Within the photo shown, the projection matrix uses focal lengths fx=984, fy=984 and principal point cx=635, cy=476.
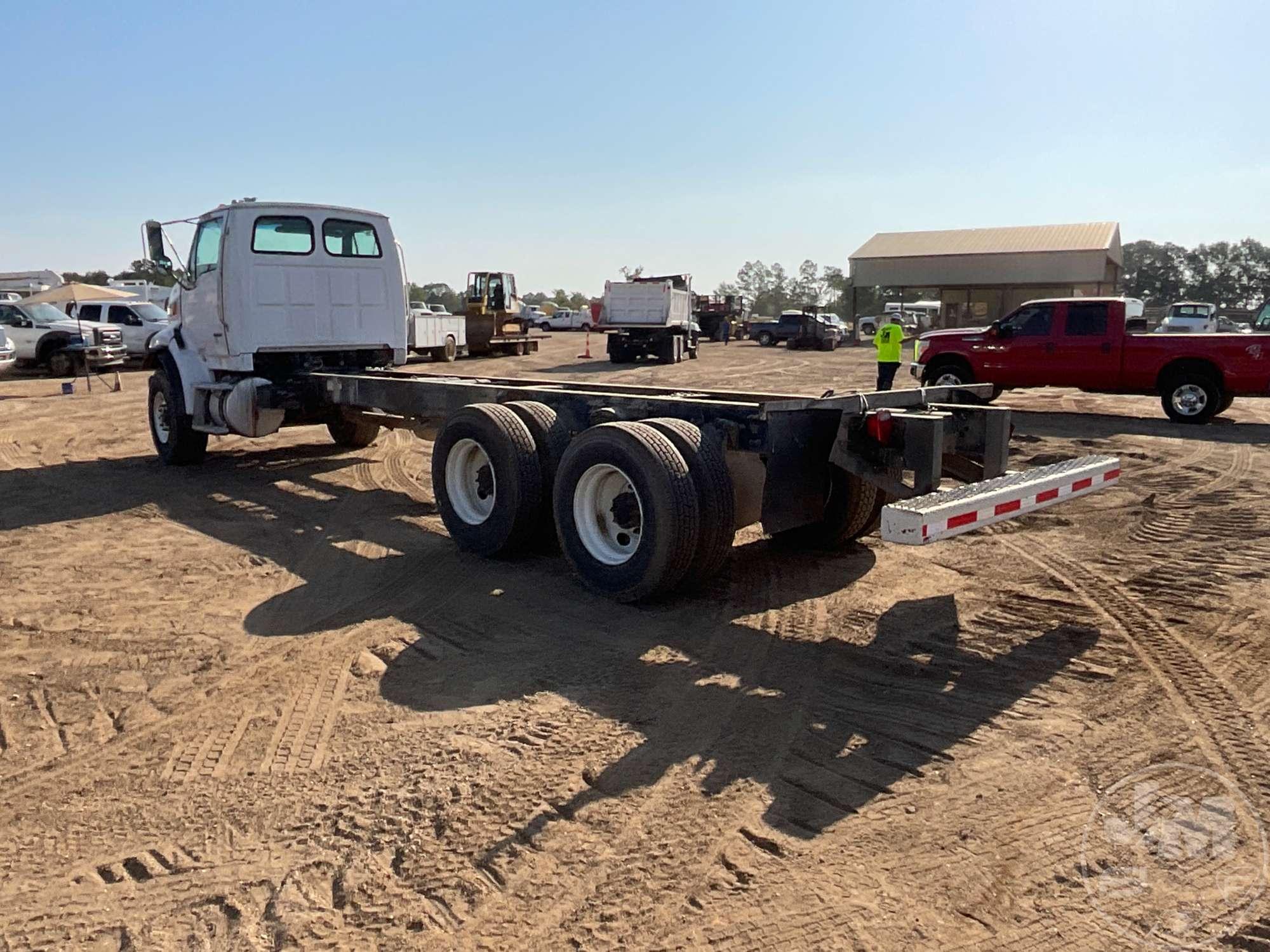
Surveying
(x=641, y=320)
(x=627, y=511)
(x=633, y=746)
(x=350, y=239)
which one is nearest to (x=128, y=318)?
(x=641, y=320)

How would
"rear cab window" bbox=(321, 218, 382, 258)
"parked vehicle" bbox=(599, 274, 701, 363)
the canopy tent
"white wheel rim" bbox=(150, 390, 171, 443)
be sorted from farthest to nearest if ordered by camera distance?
"parked vehicle" bbox=(599, 274, 701, 363) → the canopy tent → "white wheel rim" bbox=(150, 390, 171, 443) → "rear cab window" bbox=(321, 218, 382, 258)

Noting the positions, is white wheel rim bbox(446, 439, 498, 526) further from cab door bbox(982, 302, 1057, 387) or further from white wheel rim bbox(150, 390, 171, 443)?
cab door bbox(982, 302, 1057, 387)

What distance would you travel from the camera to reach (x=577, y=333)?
54.6 m

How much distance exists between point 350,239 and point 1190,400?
40.0ft

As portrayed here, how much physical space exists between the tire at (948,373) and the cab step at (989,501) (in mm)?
10681

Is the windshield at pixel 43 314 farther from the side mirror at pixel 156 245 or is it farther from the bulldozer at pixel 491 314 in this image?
the side mirror at pixel 156 245

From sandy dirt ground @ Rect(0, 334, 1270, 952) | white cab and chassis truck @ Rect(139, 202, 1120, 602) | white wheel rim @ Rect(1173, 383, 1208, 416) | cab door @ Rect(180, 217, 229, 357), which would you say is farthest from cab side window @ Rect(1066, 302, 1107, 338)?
cab door @ Rect(180, 217, 229, 357)

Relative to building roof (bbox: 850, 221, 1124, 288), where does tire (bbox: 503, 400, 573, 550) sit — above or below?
below

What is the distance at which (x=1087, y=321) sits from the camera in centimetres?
1516

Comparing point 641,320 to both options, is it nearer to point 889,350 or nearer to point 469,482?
point 889,350

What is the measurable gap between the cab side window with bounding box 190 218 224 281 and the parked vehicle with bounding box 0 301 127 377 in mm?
15066

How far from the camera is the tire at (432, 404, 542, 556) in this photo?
6684 millimetres

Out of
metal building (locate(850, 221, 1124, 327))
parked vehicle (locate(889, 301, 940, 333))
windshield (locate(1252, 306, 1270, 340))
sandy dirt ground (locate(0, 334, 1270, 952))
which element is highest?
metal building (locate(850, 221, 1124, 327))

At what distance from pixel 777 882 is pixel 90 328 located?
24942mm
